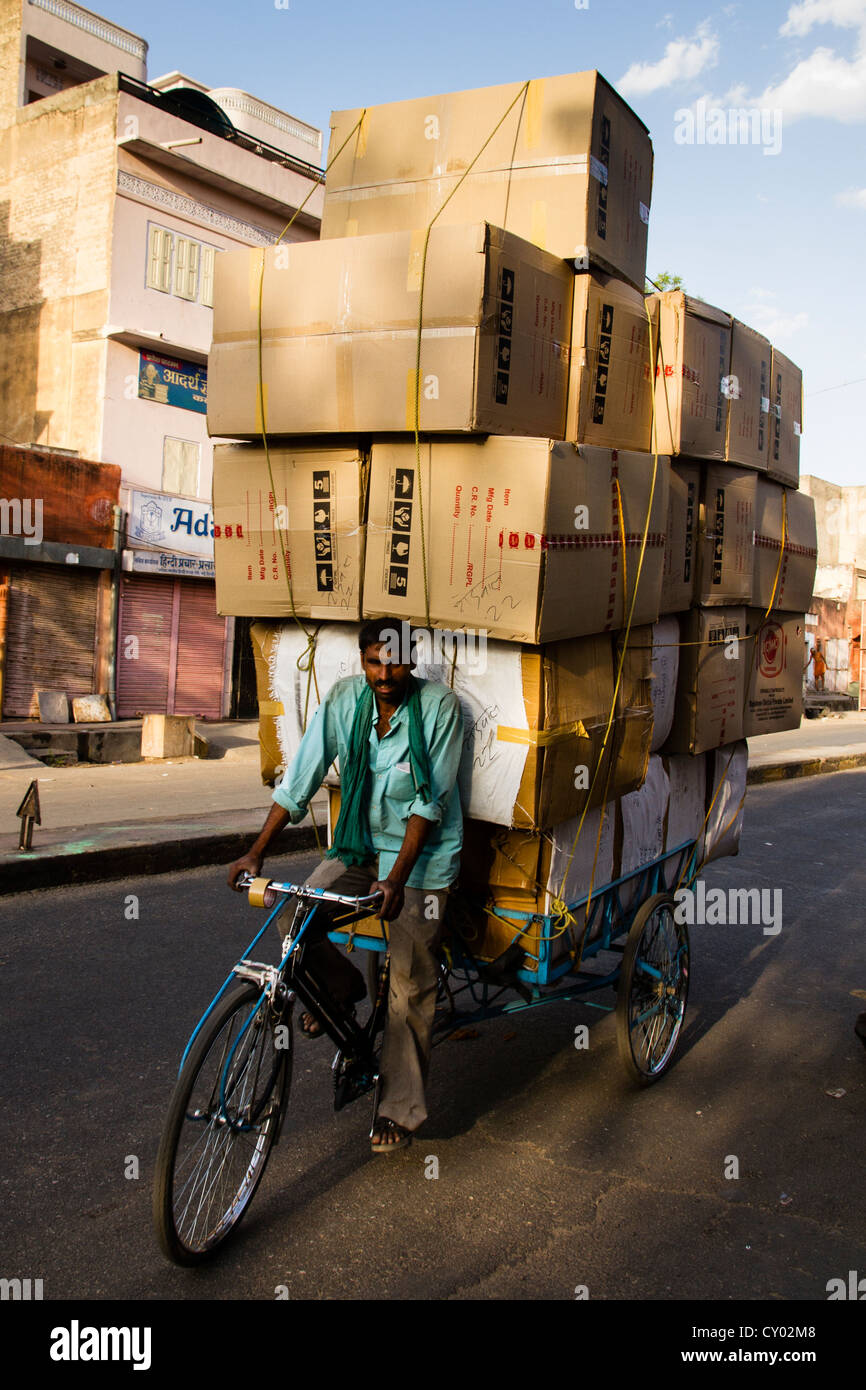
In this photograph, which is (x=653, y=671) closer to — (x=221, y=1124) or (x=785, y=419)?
(x=785, y=419)

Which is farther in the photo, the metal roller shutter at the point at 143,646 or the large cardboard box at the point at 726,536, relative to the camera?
the metal roller shutter at the point at 143,646

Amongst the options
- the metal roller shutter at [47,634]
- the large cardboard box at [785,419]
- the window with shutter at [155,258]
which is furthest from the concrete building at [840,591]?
the large cardboard box at [785,419]

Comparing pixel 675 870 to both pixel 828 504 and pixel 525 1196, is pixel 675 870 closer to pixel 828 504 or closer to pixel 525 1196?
pixel 525 1196

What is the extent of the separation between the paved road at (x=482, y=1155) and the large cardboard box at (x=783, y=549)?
193 centimetres

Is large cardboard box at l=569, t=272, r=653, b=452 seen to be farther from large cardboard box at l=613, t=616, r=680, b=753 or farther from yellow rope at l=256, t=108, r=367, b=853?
yellow rope at l=256, t=108, r=367, b=853

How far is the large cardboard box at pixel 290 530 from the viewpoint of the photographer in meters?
3.62

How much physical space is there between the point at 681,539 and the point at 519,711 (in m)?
1.39

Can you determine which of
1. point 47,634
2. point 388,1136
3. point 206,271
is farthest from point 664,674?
point 206,271

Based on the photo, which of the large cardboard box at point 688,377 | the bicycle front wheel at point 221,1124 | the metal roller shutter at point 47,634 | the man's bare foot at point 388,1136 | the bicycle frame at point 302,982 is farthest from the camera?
the metal roller shutter at point 47,634

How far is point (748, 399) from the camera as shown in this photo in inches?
182

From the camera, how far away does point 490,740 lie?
3.38 metres

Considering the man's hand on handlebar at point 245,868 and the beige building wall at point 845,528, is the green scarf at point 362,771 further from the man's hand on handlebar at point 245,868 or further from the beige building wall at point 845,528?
the beige building wall at point 845,528
